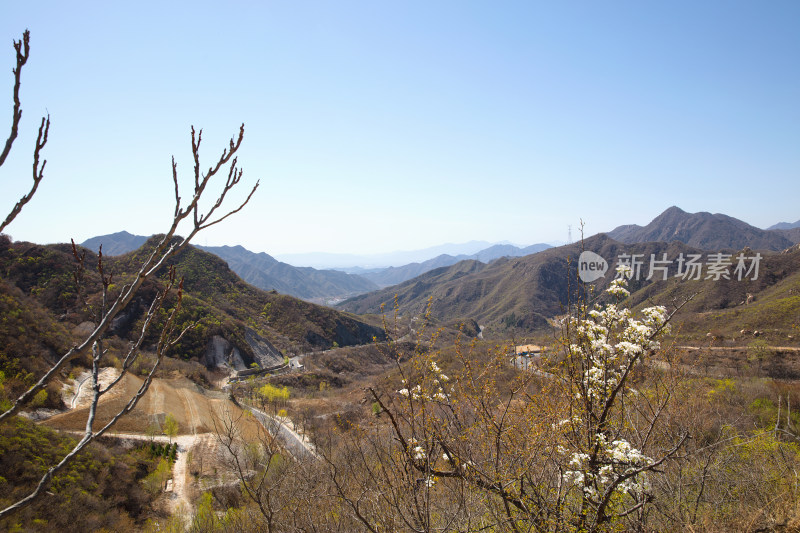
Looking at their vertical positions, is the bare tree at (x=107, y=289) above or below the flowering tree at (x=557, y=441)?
above

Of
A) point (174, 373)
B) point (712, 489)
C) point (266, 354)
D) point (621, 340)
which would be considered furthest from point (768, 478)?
point (266, 354)

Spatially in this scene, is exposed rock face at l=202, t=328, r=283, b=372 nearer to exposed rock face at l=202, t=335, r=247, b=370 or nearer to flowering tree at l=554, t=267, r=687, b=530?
exposed rock face at l=202, t=335, r=247, b=370

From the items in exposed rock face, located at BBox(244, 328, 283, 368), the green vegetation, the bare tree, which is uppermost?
the bare tree

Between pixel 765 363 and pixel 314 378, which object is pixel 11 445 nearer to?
pixel 314 378

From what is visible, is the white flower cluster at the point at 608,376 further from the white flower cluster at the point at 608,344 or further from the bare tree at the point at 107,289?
the bare tree at the point at 107,289

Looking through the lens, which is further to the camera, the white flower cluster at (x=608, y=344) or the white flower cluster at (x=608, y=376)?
the white flower cluster at (x=608, y=344)

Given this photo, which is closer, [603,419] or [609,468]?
[609,468]

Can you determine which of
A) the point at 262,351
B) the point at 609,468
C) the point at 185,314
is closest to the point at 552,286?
the point at 262,351

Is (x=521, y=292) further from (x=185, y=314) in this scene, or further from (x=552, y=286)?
(x=185, y=314)

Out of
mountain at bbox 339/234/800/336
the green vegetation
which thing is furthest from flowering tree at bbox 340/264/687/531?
mountain at bbox 339/234/800/336

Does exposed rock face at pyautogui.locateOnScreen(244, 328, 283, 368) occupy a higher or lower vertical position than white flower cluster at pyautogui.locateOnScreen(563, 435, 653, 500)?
lower

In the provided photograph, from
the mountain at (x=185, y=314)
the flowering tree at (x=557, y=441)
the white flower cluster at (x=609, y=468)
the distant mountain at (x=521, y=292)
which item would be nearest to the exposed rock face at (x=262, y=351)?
the mountain at (x=185, y=314)

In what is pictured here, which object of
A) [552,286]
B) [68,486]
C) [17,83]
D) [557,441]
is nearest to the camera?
[17,83]

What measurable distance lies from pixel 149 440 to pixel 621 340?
29901 mm
